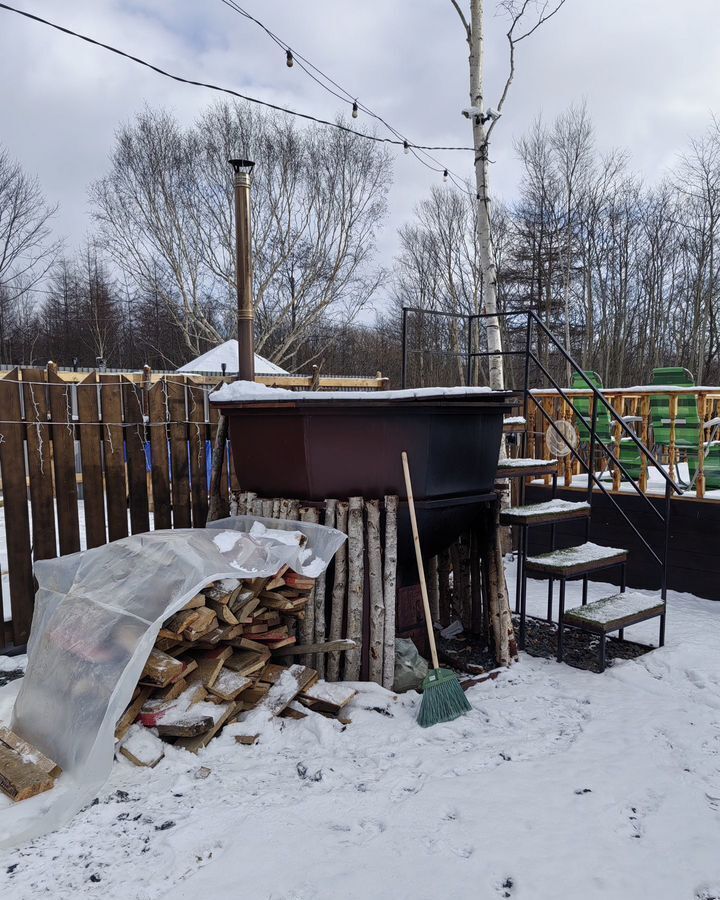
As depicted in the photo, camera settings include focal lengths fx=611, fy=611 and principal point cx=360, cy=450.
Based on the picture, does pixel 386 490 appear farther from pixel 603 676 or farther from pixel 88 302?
pixel 88 302

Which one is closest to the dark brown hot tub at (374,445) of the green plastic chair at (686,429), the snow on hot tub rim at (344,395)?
the snow on hot tub rim at (344,395)

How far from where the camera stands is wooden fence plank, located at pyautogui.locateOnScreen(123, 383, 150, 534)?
3865 mm

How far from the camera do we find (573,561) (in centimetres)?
379

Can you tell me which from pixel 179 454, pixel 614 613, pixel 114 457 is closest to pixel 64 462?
pixel 114 457

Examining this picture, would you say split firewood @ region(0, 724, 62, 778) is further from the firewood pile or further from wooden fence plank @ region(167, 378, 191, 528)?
wooden fence plank @ region(167, 378, 191, 528)

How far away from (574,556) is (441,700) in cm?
149

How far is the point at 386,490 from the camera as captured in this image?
3307 millimetres

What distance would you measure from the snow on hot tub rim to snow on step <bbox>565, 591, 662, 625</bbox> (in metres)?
1.42

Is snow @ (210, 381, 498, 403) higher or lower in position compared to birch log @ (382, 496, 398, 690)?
higher

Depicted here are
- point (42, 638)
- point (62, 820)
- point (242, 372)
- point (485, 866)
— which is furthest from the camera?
point (242, 372)

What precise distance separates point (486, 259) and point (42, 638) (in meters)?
5.85

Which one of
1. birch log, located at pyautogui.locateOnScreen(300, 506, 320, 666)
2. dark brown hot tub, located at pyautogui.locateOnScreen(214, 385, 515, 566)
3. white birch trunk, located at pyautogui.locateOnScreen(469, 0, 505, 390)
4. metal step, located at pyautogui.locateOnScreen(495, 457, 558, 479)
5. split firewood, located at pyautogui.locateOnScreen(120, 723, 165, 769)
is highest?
white birch trunk, located at pyautogui.locateOnScreen(469, 0, 505, 390)

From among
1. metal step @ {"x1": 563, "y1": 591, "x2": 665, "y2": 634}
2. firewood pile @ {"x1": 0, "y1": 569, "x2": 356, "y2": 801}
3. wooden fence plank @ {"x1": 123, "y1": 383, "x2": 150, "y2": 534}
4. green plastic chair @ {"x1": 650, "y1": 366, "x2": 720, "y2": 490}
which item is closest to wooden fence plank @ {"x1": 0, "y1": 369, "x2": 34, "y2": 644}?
wooden fence plank @ {"x1": 123, "y1": 383, "x2": 150, "y2": 534}

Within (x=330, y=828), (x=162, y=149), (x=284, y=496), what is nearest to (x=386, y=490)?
(x=284, y=496)
